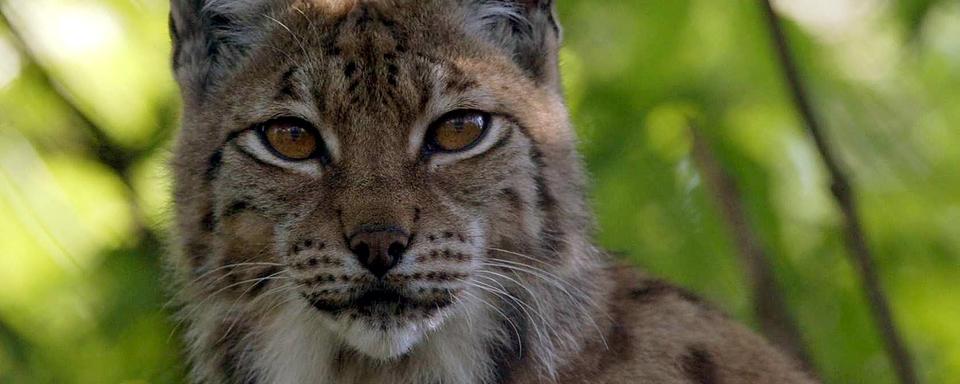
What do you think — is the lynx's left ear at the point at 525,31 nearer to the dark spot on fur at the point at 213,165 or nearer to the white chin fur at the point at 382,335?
the dark spot on fur at the point at 213,165

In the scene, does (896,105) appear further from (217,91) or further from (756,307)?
(217,91)

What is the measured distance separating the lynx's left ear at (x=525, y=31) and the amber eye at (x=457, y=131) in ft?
1.91

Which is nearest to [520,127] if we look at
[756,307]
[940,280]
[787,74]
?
[787,74]

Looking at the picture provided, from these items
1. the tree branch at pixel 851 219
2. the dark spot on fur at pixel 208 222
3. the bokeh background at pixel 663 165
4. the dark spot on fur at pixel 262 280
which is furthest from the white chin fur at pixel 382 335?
the tree branch at pixel 851 219

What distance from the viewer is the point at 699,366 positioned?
19.7 feet

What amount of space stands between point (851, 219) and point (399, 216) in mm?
1911

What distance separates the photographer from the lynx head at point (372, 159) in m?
5.34

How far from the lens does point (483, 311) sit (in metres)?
5.84

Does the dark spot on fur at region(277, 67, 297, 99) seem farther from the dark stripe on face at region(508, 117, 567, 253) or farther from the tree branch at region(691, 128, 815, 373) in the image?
the tree branch at region(691, 128, 815, 373)

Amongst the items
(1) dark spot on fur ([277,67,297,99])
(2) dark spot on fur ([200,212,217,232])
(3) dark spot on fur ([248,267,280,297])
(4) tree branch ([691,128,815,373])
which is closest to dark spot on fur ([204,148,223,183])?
(2) dark spot on fur ([200,212,217,232])

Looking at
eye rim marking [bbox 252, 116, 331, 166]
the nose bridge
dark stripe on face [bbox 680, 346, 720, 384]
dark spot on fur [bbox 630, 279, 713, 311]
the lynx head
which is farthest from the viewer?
dark spot on fur [bbox 630, 279, 713, 311]

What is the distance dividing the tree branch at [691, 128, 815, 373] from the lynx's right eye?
2.06 metres

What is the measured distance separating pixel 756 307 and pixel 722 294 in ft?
1.90

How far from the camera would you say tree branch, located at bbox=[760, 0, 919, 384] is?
5844mm
